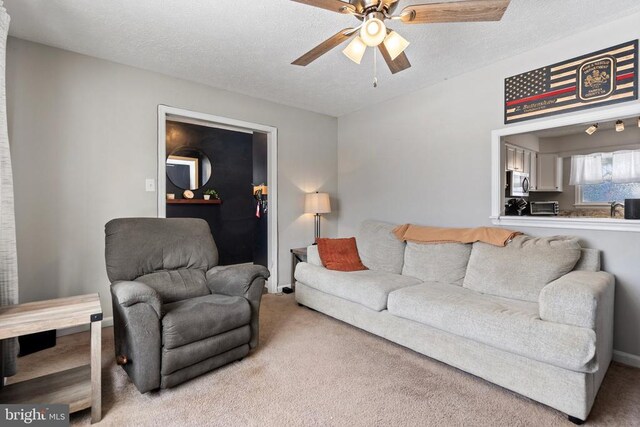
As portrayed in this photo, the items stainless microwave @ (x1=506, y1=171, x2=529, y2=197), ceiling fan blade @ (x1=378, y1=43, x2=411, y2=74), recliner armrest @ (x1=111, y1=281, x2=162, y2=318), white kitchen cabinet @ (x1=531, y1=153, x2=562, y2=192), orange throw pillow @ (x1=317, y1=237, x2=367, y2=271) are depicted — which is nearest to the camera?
recliner armrest @ (x1=111, y1=281, x2=162, y2=318)

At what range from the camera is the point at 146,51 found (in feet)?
8.93

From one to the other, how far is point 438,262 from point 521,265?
675 millimetres

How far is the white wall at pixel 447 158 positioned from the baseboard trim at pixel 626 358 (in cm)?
3

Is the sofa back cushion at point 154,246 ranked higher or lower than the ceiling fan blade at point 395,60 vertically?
lower

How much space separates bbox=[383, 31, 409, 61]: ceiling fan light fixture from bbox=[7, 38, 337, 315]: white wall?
231 cm

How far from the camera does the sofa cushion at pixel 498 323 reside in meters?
1.60

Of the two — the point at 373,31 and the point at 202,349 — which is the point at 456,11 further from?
the point at 202,349

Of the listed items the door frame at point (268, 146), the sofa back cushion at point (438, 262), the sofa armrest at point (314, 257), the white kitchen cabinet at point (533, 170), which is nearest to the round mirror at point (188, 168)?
the door frame at point (268, 146)

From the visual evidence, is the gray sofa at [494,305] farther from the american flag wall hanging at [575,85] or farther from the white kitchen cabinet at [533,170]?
the white kitchen cabinet at [533,170]

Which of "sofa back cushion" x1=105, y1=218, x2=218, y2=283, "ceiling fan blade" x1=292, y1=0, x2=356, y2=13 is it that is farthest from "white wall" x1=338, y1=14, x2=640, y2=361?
"sofa back cushion" x1=105, y1=218, x2=218, y2=283

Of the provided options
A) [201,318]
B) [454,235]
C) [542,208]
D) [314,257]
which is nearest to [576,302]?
[454,235]

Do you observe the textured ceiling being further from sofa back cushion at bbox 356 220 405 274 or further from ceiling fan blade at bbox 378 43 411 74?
sofa back cushion at bbox 356 220 405 274

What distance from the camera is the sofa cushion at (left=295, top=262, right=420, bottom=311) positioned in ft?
8.54

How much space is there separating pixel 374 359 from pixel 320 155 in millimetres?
2946
